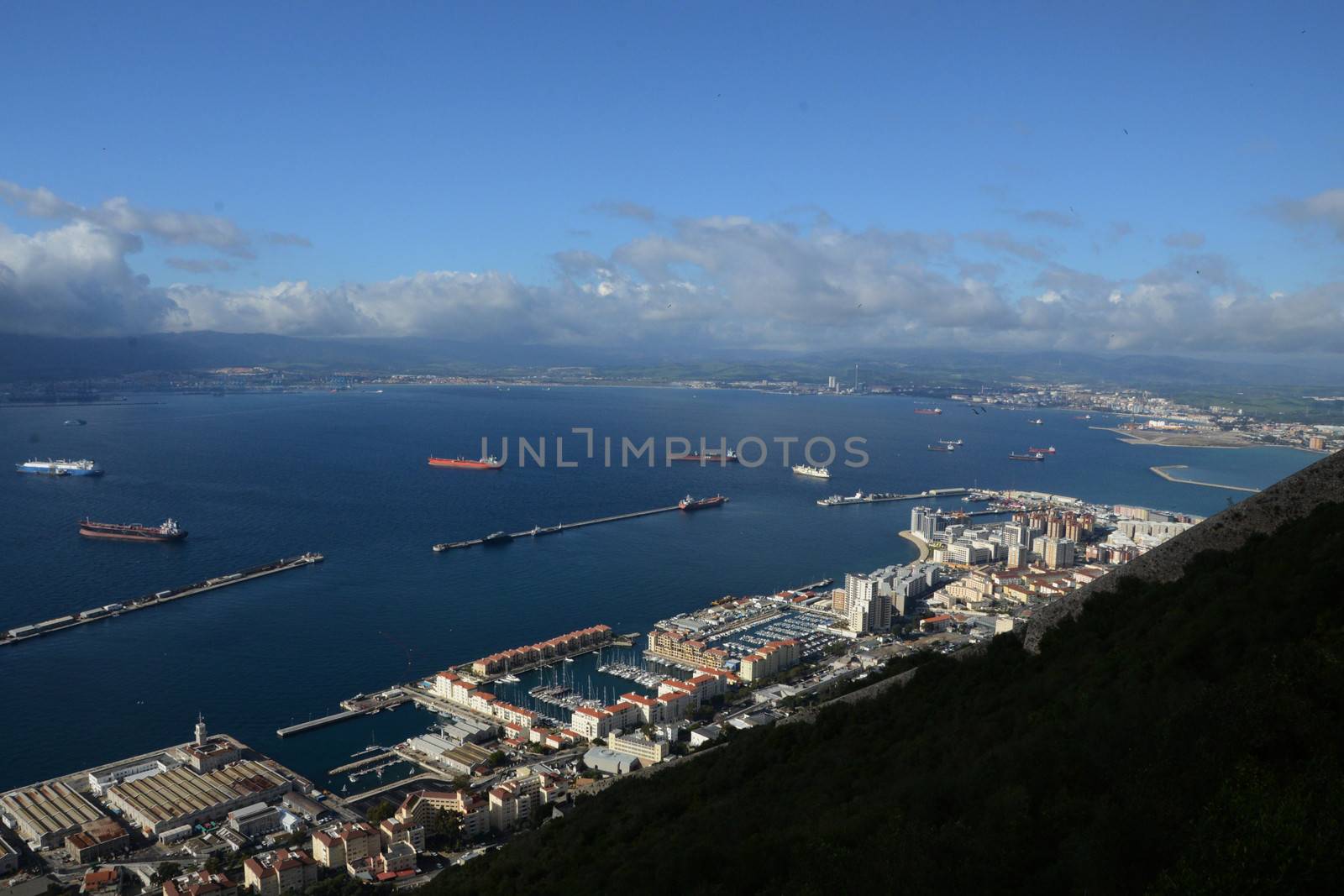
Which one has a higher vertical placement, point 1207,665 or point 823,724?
point 1207,665

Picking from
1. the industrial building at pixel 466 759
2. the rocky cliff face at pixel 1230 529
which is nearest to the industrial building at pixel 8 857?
the industrial building at pixel 466 759

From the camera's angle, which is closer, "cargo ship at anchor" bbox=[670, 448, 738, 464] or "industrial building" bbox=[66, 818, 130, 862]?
"industrial building" bbox=[66, 818, 130, 862]

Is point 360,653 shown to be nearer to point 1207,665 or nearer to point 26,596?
point 26,596

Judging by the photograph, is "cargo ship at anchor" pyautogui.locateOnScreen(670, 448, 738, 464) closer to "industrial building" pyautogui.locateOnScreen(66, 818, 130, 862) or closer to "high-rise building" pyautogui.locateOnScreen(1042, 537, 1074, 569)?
"high-rise building" pyautogui.locateOnScreen(1042, 537, 1074, 569)

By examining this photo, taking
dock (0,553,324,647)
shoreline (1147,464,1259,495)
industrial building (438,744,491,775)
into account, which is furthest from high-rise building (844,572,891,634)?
shoreline (1147,464,1259,495)

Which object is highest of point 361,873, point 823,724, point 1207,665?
point 1207,665

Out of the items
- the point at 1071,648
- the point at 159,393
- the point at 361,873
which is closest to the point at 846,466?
the point at 361,873

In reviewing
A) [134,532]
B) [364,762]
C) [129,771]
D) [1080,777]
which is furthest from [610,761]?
[134,532]
